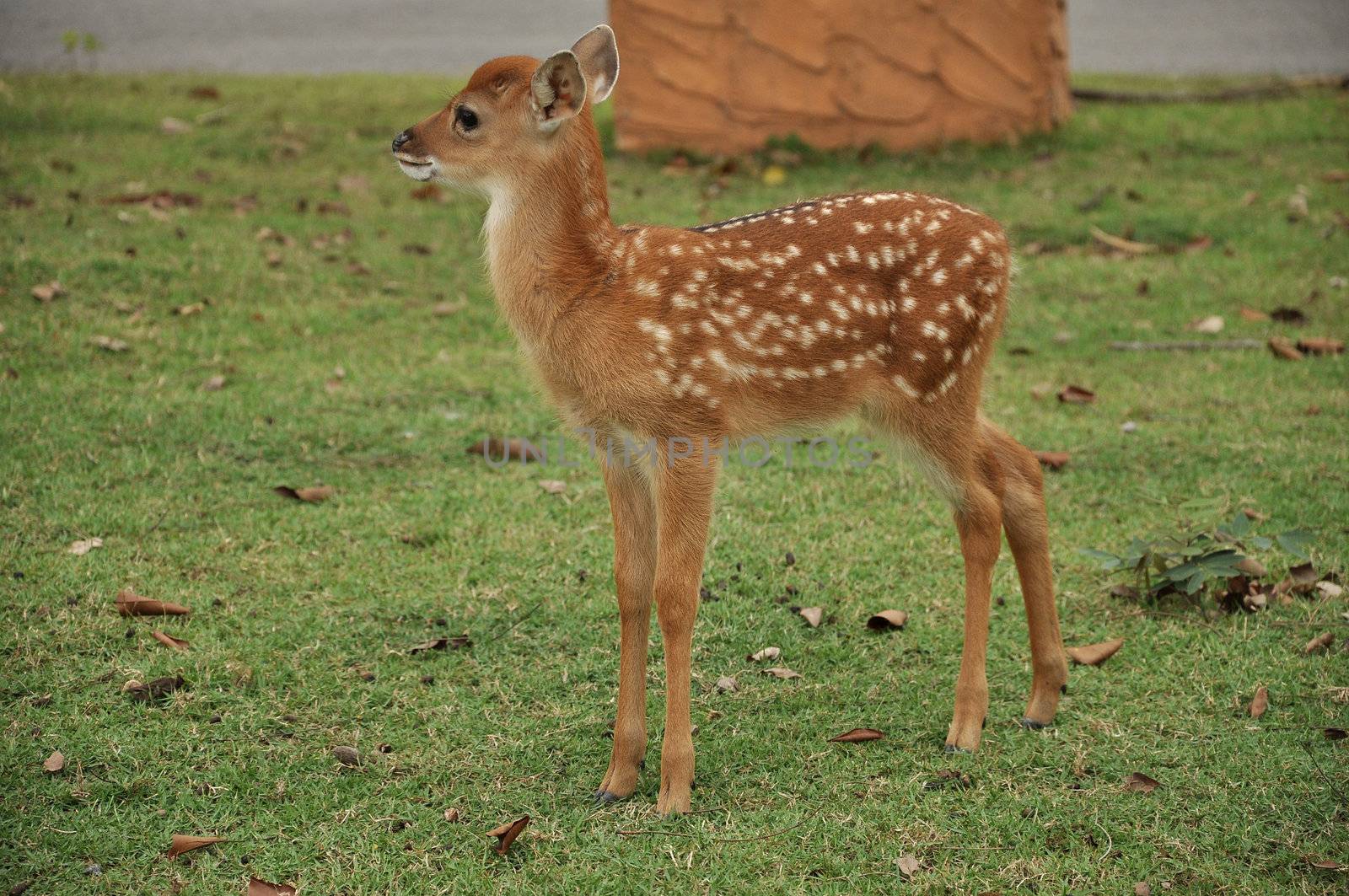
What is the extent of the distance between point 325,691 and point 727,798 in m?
1.47

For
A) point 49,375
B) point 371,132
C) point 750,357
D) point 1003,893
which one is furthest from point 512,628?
point 371,132

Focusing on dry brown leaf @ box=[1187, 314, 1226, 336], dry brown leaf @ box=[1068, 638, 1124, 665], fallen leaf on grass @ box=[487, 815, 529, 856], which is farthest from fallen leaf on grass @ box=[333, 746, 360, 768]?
dry brown leaf @ box=[1187, 314, 1226, 336]

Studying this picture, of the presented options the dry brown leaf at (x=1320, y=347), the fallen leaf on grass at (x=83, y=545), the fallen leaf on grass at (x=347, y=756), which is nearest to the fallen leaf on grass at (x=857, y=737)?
the fallen leaf on grass at (x=347, y=756)

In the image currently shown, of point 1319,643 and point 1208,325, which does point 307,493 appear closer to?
point 1319,643

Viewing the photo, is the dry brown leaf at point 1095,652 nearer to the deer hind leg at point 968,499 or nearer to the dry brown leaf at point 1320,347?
the deer hind leg at point 968,499

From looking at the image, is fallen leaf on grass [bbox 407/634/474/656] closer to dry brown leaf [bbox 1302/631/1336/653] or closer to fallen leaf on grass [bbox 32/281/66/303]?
dry brown leaf [bbox 1302/631/1336/653]

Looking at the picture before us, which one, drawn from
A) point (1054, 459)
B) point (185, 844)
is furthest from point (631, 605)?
point (1054, 459)

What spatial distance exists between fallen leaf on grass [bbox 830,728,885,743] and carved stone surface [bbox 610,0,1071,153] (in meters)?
7.27

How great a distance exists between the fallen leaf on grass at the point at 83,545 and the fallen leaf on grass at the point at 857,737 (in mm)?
3081

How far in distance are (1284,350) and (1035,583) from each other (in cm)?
396

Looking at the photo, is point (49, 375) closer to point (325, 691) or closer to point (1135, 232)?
point (325, 691)

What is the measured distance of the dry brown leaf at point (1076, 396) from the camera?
24.2ft

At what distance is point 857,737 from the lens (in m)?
4.59

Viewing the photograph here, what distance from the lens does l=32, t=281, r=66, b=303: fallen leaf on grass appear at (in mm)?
7875
